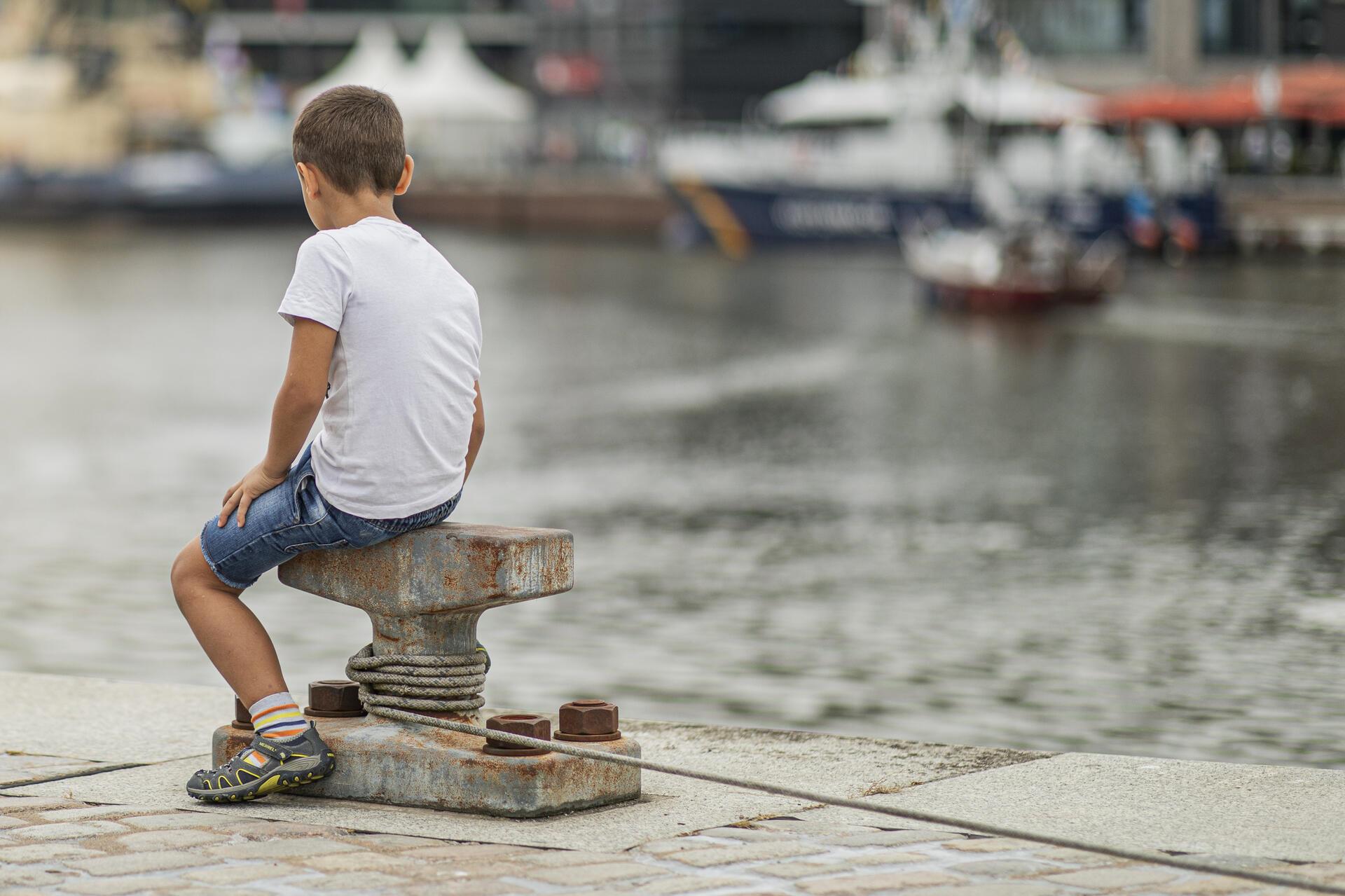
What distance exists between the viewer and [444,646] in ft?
14.4

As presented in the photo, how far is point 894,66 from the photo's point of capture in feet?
172

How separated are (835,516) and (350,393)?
26.0ft

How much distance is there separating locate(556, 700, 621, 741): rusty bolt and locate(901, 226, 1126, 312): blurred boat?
2770 centimetres

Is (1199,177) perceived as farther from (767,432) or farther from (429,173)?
(767,432)

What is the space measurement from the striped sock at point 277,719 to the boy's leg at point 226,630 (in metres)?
0.02

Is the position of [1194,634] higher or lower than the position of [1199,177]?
lower

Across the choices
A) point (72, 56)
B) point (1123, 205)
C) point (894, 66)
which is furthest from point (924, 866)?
point (72, 56)

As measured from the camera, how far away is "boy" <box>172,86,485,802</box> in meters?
4.23

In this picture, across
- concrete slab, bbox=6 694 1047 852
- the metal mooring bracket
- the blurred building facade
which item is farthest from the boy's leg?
the blurred building facade

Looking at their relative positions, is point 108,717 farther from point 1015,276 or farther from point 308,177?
point 1015,276

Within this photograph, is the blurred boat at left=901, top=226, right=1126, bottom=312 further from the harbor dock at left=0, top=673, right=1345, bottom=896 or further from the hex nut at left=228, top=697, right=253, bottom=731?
the hex nut at left=228, top=697, right=253, bottom=731

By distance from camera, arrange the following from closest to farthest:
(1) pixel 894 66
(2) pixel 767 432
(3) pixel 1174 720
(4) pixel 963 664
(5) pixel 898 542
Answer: (3) pixel 1174 720 < (4) pixel 963 664 < (5) pixel 898 542 < (2) pixel 767 432 < (1) pixel 894 66

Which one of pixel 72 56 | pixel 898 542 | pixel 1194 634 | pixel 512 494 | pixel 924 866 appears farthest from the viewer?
pixel 72 56

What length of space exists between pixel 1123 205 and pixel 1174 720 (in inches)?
1546
